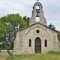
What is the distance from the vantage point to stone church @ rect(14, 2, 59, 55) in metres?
39.4

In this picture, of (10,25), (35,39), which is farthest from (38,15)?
(10,25)

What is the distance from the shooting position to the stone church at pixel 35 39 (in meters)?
39.4

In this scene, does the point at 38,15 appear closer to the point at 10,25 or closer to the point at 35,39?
the point at 35,39

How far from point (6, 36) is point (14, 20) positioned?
4218mm

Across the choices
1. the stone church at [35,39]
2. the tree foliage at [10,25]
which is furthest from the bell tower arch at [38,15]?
the tree foliage at [10,25]

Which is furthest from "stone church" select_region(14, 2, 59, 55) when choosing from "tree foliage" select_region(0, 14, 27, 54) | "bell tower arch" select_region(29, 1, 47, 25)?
"tree foliage" select_region(0, 14, 27, 54)

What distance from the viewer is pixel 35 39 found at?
132 feet

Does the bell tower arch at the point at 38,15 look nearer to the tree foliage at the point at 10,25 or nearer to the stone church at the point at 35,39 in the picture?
the stone church at the point at 35,39

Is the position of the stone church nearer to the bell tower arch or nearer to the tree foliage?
the bell tower arch

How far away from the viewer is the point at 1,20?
61.3m

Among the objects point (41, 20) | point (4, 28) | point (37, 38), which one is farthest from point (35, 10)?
point (4, 28)

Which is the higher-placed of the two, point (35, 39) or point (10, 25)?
point (10, 25)

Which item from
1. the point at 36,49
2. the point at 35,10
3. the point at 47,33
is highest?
the point at 35,10

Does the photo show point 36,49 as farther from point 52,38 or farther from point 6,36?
point 6,36
